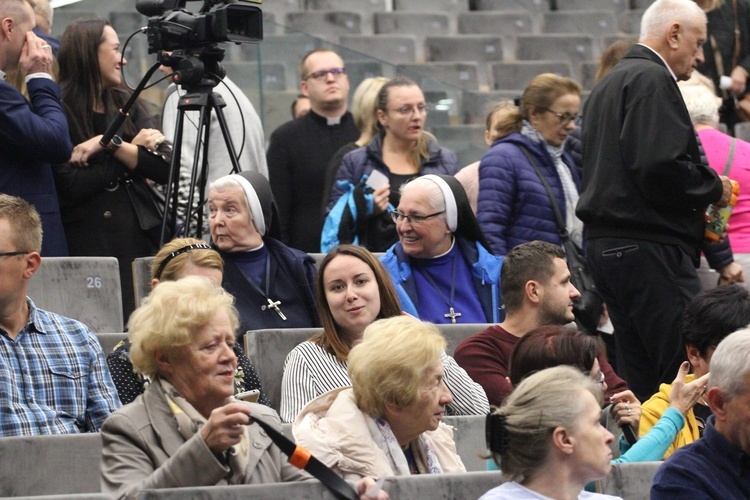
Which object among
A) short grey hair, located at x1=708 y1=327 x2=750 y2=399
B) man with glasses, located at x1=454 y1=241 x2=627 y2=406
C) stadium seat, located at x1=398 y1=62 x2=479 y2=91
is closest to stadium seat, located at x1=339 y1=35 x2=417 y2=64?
stadium seat, located at x1=398 y1=62 x2=479 y2=91

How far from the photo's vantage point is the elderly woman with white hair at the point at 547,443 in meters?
2.88

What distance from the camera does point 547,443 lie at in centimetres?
289

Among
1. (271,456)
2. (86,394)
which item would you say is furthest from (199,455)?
(86,394)

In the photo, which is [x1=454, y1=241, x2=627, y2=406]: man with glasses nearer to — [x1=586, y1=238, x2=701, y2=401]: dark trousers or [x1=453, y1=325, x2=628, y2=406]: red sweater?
[x1=453, y1=325, x2=628, y2=406]: red sweater

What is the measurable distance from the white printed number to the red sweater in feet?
4.34

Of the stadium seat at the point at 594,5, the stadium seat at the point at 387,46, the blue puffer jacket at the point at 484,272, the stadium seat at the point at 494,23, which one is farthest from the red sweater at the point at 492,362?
the stadium seat at the point at 594,5

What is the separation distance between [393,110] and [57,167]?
153 centimetres

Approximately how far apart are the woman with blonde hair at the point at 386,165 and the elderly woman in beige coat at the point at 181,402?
8.10 ft

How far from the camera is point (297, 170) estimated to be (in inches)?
264

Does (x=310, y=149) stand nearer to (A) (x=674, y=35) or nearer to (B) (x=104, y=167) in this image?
(B) (x=104, y=167)

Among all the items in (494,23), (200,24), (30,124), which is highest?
(200,24)

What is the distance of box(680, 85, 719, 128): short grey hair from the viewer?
568cm

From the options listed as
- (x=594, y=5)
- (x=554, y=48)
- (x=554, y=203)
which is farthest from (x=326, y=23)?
(x=554, y=203)

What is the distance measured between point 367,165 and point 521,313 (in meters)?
1.86
